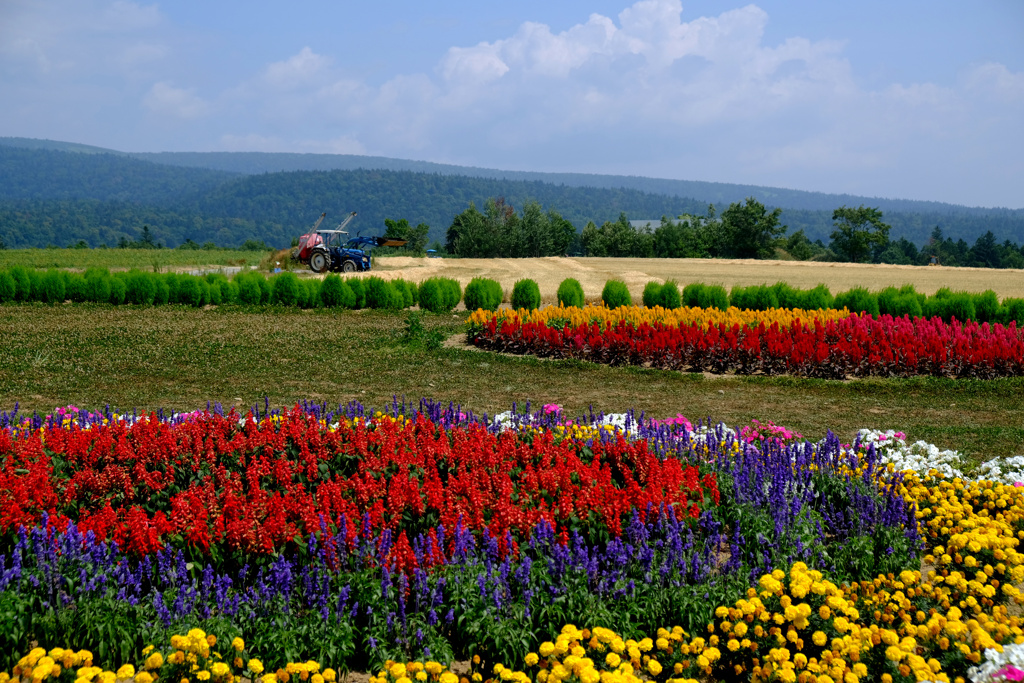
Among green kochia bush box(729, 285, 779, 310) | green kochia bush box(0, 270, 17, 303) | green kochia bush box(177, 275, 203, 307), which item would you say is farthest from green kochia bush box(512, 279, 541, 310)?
green kochia bush box(0, 270, 17, 303)

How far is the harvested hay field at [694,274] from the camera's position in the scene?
102 feet

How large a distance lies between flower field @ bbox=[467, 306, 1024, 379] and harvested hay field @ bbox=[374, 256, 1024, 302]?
12.1 meters

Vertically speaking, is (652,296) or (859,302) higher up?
(859,302)

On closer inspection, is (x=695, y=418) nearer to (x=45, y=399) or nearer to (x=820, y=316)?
(x=820, y=316)

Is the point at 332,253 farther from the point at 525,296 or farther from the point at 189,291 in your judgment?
the point at 525,296

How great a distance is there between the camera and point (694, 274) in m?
38.1

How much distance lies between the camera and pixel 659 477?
5148 mm

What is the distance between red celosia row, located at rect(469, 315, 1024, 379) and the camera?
11469 millimetres

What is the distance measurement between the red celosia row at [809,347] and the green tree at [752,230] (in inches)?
2340

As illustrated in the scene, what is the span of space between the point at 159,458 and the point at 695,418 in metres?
5.67

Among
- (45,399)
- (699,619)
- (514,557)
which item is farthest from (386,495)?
(45,399)

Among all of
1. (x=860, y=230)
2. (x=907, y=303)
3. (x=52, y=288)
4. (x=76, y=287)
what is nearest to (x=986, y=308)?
(x=907, y=303)

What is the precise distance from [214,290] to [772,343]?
1570cm

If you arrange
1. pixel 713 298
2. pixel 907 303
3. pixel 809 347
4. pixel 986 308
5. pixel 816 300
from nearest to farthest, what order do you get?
pixel 809 347, pixel 986 308, pixel 907 303, pixel 816 300, pixel 713 298
